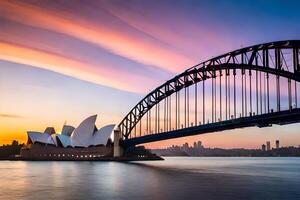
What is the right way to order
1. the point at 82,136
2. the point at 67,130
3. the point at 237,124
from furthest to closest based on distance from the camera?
the point at 67,130 → the point at 82,136 → the point at 237,124

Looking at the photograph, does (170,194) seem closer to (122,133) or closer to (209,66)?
(209,66)

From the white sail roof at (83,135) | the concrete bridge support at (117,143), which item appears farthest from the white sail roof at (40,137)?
the concrete bridge support at (117,143)

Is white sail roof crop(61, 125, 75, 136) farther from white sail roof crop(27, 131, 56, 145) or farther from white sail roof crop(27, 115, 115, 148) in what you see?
white sail roof crop(27, 131, 56, 145)

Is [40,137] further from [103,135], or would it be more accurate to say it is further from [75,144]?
[103,135]

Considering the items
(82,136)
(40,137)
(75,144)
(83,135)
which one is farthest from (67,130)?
(83,135)

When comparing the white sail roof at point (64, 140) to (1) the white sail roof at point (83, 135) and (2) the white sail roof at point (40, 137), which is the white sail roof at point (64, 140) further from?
(2) the white sail roof at point (40, 137)

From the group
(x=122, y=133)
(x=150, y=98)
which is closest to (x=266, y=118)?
(x=150, y=98)
